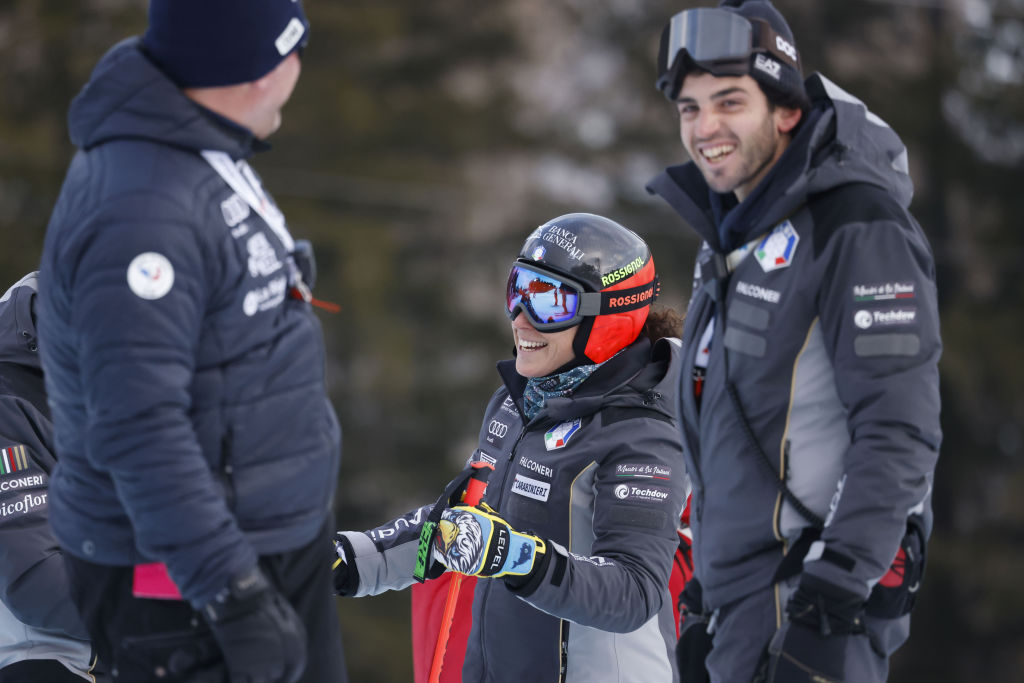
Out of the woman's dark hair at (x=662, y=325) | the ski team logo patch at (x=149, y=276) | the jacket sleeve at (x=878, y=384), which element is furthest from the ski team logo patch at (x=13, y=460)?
the jacket sleeve at (x=878, y=384)

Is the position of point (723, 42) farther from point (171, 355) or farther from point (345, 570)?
point (345, 570)

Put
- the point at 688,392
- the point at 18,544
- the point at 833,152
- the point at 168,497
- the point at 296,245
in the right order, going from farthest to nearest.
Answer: the point at 18,544 → the point at 688,392 → the point at 833,152 → the point at 296,245 → the point at 168,497

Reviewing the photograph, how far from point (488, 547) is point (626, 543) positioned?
458 mm

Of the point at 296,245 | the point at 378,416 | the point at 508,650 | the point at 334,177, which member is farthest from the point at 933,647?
the point at 296,245

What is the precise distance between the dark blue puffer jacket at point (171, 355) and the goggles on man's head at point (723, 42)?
1.17 metres

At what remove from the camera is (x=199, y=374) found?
2674 millimetres

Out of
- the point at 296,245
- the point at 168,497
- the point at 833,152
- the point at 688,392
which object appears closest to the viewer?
the point at 168,497

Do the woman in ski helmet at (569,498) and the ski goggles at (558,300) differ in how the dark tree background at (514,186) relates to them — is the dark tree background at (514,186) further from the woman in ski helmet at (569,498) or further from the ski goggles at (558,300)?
the ski goggles at (558,300)

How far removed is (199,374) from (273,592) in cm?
46

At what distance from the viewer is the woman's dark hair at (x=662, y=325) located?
4266mm

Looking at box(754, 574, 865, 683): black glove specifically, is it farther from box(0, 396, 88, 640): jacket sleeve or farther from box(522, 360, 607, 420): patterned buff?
box(0, 396, 88, 640): jacket sleeve

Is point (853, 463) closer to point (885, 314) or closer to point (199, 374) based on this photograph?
point (885, 314)

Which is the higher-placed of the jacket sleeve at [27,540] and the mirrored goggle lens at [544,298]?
the mirrored goggle lens at [544,298]

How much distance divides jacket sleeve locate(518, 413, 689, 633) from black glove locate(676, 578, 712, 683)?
0.68ft
